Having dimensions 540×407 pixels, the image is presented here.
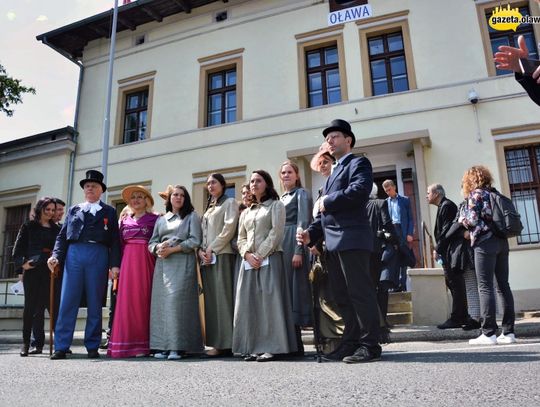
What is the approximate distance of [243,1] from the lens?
13.8 meters

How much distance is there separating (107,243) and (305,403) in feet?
12.2

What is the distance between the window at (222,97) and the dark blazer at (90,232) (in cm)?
842

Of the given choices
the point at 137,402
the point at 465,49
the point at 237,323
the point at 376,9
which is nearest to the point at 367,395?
the point at 137,402

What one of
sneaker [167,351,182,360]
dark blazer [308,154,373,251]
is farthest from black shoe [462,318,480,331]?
sneaker [167,351,182,360]

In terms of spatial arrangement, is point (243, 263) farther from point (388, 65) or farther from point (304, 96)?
point (388, 65)

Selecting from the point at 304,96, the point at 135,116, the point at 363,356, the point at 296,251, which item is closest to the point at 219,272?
the point at 296,251

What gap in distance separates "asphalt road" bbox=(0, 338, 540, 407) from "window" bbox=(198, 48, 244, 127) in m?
10.2

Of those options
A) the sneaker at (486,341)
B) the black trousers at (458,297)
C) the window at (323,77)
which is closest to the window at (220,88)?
the window at (323,77)

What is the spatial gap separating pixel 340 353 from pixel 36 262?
3970 mm

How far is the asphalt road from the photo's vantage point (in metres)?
2.29

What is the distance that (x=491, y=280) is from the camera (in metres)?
4.62

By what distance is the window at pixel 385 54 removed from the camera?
11.6 meters

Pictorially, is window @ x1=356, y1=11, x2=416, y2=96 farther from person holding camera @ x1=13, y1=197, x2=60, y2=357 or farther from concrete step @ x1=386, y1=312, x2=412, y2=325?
person holding camera @ x1=13, y1=197, x2=60, y2=357

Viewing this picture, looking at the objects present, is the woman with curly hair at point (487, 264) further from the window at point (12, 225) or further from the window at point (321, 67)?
the window at point (12, 225)
